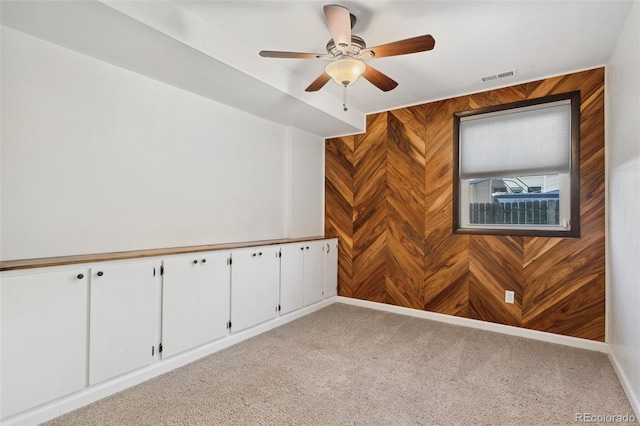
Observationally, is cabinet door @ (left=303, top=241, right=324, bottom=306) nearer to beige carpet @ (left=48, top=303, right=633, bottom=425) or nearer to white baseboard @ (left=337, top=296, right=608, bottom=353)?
white baseboard @ (left=337, top=296, right=608, bottom=353)

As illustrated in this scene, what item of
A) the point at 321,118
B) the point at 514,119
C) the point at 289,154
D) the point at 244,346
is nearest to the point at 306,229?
the point at 289,154

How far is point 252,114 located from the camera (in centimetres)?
370

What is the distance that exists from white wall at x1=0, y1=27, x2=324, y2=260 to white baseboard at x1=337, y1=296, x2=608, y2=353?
1.82 meters

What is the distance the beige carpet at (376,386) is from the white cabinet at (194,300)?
0.70 feet

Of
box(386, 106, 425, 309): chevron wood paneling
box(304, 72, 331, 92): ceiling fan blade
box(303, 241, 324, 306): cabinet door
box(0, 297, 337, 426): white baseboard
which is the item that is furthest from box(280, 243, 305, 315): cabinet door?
box(304, 72, 331, 92): ceiling fan blade

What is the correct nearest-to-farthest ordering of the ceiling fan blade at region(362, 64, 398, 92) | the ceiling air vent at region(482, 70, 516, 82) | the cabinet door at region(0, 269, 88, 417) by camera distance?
the cabinet door at region(0, 269, 88, 417) → the ceiling fan blade at region(362, 64, 398, 92) → the ceiling air vent at region(482, 70, 516, 82)

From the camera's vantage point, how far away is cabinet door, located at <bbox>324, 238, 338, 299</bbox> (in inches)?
170

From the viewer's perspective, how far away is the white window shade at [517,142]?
10.3 feet

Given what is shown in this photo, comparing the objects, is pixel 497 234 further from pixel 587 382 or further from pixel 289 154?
pixel 289 154

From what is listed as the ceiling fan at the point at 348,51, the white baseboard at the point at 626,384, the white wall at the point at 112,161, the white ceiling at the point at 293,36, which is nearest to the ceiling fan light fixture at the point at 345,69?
the ceiling fan at the point at 348,51

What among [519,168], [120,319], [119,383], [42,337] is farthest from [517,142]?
[42,337]

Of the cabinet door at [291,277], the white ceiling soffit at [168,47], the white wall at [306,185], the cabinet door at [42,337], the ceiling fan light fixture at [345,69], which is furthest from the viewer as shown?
the white wall at [306,185]

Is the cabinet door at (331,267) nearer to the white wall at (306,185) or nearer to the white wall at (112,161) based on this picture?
the white wall at (306,185)

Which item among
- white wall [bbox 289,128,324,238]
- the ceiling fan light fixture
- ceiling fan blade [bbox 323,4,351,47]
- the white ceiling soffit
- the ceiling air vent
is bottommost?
white wall [bbox 289,128,324,238]
